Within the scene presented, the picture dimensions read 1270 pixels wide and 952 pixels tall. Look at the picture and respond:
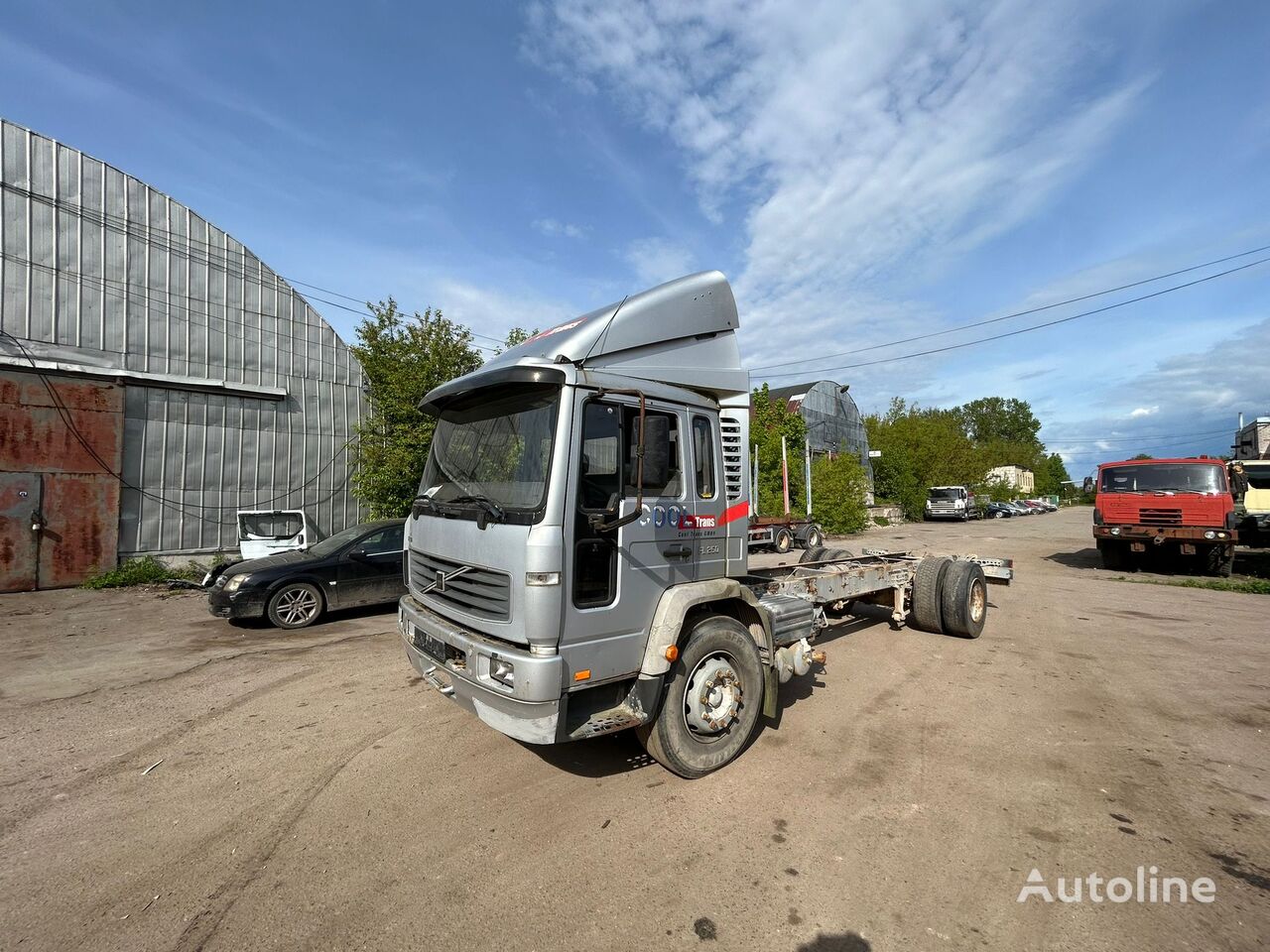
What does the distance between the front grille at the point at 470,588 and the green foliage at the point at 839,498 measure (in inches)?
872

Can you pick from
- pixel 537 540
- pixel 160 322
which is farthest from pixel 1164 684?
pixel 160 322

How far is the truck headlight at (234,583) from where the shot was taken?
7.58 metres

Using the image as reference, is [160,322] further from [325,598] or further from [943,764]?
[943,764]

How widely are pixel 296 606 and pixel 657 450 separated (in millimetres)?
6728

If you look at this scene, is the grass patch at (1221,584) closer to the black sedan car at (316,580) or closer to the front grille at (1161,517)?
the front grille at (1161,517)

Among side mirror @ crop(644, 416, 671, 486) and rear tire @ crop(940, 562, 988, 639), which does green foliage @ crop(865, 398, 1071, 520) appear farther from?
side mirror @ crop(644, 416, 671, 486)

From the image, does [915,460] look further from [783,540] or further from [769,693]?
[769,693]

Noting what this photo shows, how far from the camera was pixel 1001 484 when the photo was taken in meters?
61.1

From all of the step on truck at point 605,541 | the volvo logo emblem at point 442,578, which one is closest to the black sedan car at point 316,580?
the step on truck at point 605,541

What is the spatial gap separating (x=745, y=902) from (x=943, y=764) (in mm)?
2042

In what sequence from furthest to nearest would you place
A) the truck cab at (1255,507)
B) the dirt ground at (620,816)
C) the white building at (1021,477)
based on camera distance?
1. the white building at (1021,477)
2. the truck cab at (1255,507)
3. the dirt ground at (620,816)

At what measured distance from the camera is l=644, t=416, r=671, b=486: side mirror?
3.67 meters

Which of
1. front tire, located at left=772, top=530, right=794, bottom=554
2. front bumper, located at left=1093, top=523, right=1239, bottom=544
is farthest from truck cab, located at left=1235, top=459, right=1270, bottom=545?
front tire, located at left=772, top=530, right=794, bottom=554

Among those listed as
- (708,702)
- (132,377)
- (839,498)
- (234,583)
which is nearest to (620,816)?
(708,702)
